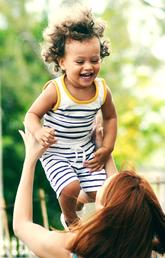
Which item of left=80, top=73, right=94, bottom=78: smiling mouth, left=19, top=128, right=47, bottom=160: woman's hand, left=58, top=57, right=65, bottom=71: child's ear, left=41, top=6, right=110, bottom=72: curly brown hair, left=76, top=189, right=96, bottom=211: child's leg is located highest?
left=41, top=6, right=110, bottom=72: curly brown hair

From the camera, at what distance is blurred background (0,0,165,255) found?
593 inches

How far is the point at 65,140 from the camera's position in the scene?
3.04 metres

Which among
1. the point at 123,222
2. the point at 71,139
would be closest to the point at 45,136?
the point at 71,139

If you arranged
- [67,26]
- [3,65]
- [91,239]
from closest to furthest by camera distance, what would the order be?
1. [91,239]
2. [67,26]
3. [3,65]

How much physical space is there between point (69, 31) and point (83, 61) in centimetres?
13

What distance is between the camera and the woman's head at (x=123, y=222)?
93.4 inches

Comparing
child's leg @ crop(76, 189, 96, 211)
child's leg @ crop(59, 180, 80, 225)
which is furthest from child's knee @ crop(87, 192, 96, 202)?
child's leg @ crop(59, 180, 80, 225)

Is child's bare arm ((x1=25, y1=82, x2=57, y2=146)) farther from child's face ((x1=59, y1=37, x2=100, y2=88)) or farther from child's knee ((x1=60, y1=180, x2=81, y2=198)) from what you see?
child's knee ((x1=60, y1=180, x2=81, y2=198))

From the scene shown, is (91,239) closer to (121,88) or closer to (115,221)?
(115,221)

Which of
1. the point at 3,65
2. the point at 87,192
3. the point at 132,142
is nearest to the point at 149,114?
the point at 132,142

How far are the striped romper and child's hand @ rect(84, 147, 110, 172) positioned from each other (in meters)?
0.02

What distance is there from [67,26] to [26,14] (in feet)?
39.9

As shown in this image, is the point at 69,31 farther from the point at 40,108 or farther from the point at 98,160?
the point at 98,160

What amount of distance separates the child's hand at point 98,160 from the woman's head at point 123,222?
2.03 feet
